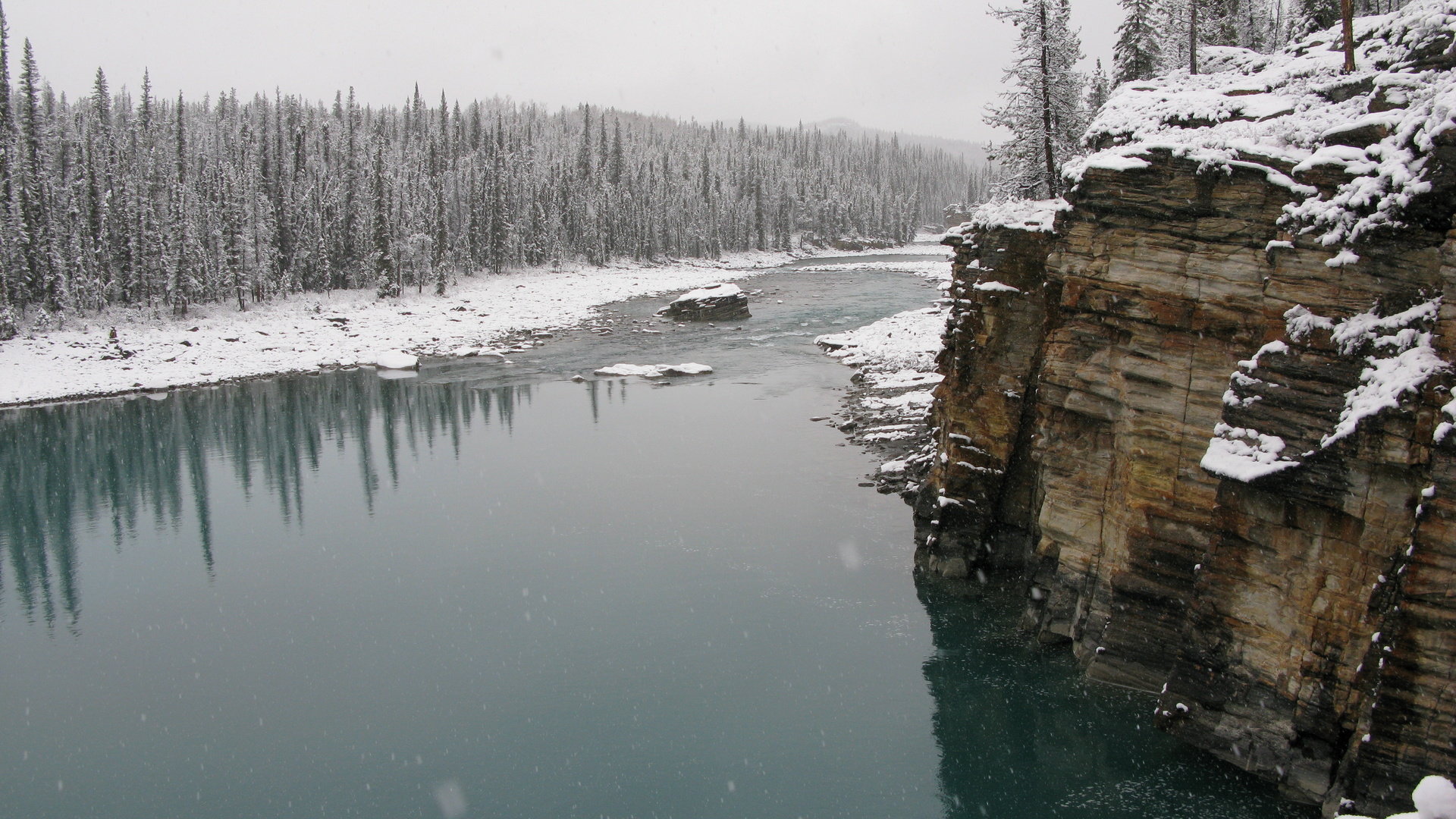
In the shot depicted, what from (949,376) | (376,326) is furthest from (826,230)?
(949,376)

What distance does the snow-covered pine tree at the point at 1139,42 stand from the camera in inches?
1380

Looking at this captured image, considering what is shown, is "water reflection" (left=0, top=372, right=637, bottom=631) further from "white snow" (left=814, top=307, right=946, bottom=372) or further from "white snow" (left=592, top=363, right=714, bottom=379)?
"white snow" (left=814, top=307, right=946, bottom=372)

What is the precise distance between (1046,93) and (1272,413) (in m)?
21.0

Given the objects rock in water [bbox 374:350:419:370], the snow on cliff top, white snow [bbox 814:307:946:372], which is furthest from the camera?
rock in water [bbox 374:350:419:370]

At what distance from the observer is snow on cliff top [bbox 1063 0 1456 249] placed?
1295cm

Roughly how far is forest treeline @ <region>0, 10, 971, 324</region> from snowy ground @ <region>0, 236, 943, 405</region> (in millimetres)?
2471

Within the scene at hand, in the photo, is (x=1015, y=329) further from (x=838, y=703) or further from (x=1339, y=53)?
(x=838, y=703)

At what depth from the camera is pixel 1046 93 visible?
31281mm

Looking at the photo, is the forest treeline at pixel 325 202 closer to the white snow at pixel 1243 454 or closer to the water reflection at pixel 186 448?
the water reflection at pixel 186 448

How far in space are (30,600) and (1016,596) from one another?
29.0 metres

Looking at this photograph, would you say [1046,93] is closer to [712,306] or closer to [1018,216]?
[1018,216]

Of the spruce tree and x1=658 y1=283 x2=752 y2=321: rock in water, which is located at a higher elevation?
the spruce tree

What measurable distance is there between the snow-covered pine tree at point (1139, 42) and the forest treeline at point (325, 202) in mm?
65538

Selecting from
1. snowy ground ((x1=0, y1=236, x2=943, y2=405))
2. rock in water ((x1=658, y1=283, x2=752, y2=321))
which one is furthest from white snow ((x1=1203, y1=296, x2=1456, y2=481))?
rock in water ((x1=658, y1=283, x2=752, y2=321))
